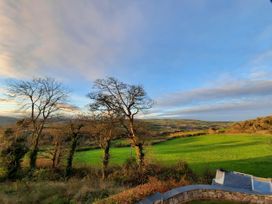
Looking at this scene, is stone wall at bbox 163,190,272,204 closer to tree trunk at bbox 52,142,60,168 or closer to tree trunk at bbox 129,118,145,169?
tree trunk at bbox 129,118,145,169

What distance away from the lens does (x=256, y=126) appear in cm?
6562

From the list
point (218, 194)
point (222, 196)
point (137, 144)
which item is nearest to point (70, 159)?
point (137, 144)

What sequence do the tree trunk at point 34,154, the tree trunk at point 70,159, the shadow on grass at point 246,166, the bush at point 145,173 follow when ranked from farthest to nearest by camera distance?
the tree trunk at point 34,154, the tree trunk at point 70,159, the shadow on grass at point 246,166, the bush at point 145,173

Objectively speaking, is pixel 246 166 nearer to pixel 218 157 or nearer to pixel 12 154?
pixel 218 157

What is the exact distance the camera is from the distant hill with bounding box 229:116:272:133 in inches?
2464

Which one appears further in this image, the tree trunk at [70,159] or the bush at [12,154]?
→ the tree trunk at [70,159]

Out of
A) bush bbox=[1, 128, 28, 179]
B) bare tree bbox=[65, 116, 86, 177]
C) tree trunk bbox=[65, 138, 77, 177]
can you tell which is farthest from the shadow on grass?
bush bbox=[1, 128, 28, 179]

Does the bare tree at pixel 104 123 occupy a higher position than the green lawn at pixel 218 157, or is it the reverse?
the bare tree at pixel 104 123

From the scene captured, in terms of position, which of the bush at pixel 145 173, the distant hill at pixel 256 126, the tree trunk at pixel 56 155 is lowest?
the bush at pixel 145 173

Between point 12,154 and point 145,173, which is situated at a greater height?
point 12,154

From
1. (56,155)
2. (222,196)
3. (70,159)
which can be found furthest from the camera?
(56,155)

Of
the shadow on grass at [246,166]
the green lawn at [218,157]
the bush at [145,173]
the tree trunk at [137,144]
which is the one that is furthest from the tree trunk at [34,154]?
the shadow on grass at [246,166]

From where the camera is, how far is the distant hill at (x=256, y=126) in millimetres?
62575

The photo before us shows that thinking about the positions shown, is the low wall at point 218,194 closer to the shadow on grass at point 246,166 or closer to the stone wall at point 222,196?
the stone wall at point 222,196
